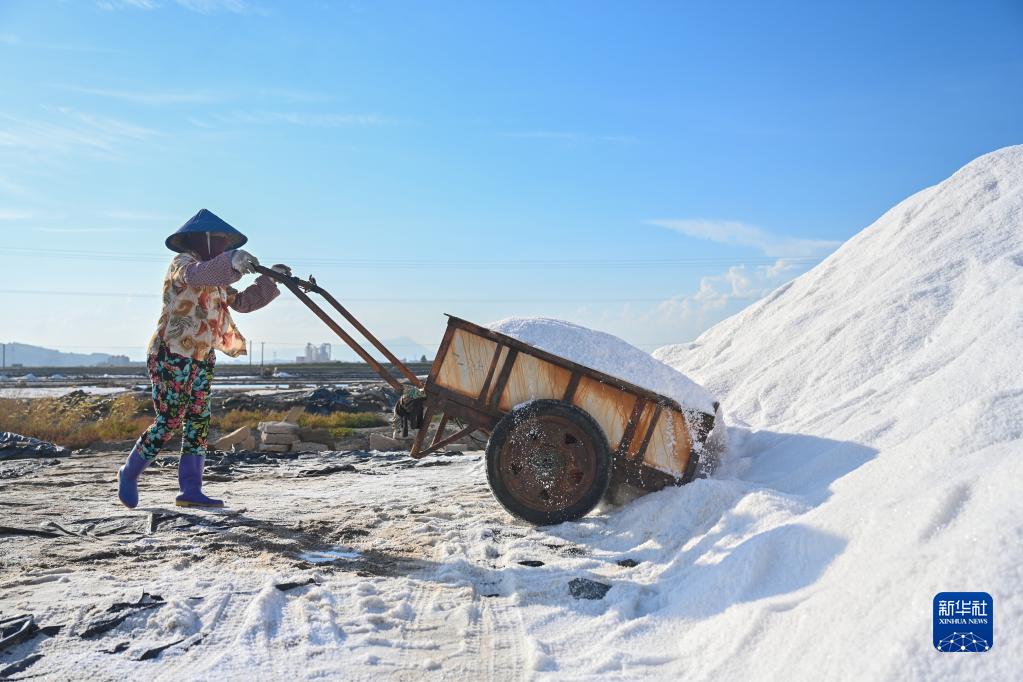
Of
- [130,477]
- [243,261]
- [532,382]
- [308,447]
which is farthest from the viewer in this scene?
[308,447]

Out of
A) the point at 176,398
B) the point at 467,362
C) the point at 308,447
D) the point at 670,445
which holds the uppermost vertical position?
the point at 467,362

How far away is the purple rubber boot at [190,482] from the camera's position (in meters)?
5.50

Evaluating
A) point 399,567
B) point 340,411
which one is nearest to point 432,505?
point 399,567

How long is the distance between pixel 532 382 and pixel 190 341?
7.55ft

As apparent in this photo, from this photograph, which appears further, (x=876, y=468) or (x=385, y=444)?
(x=385, y=444)

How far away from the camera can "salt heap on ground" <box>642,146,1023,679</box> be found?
8.41 feet

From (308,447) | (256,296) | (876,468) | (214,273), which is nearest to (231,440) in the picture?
(308,447)

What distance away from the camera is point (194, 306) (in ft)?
17.4

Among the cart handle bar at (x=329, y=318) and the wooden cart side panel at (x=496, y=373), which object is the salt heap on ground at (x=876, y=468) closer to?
the wooden cart side panel at (x=496, y=373)

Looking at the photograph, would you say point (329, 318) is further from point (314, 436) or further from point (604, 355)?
point (314, 436)

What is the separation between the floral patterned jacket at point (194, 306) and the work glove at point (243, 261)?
0.13ft

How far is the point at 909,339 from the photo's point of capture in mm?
5801

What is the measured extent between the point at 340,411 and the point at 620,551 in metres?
11.6

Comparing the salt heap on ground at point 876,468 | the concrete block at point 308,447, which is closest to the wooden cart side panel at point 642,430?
the salt heap on ground at point 876,468
